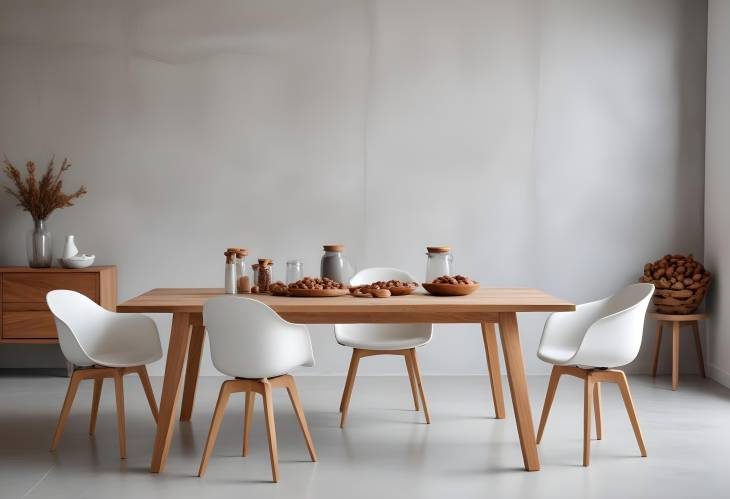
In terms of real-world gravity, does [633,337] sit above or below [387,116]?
below

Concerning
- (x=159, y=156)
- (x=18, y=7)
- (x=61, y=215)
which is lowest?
(x=61, y=215)

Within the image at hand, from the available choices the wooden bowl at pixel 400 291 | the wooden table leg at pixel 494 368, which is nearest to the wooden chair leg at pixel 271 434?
the wooden bowl at pixel 400 291

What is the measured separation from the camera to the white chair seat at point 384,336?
4062mm

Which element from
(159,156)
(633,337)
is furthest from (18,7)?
(633,337)

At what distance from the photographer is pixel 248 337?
317cm

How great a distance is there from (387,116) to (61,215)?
7.58 ft

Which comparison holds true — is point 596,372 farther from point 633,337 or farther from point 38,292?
point 38,292

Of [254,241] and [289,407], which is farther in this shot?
[254,241]

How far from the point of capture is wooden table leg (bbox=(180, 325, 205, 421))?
13.3ft

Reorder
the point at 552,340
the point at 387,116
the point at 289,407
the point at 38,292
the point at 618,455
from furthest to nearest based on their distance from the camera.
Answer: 1. the point at 387,116
2. the point at 38,292
3. the point at 289,407
4. the point at 552,340
5. the point at 618,455

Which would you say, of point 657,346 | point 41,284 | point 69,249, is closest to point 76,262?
point 69,249

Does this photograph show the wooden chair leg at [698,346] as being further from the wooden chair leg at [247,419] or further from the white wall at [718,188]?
the wooden chair leg at [247,419]

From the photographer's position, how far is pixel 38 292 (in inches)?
202

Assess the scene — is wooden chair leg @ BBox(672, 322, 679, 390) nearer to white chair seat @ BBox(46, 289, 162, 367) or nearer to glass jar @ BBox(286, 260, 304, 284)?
glass jar @ BBox(286, 260, 304, 284)
